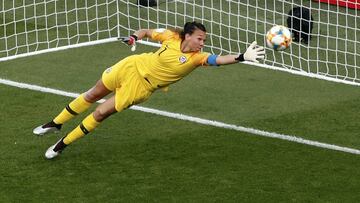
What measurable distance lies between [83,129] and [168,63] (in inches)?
46.6

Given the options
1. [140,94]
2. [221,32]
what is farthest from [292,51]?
[140,94]

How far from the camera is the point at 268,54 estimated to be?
51.3 feet

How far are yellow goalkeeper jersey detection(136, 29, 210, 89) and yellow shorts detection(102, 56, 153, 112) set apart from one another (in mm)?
75

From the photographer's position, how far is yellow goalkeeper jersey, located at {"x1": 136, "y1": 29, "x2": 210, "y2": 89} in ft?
35.3

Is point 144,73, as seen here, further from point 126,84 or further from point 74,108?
point 74,108

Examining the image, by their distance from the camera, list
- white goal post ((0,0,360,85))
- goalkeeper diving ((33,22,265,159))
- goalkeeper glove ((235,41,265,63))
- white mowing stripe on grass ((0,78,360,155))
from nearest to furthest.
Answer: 1. goalkeeper glove ((235,41,265,63))
2. goalkeeper diving ((33,22,265,159))
3. white mowing stripe on grass ((0,78,360,155))
4. white goal post ((0,0,360,85))

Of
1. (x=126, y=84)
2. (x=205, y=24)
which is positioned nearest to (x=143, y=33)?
(x=126, y=84)

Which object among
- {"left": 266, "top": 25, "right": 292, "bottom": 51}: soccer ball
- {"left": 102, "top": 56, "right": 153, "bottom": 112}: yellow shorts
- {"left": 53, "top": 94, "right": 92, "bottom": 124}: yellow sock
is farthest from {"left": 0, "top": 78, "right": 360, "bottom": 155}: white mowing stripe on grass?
{"left": 53, "top": 94, "right": 92, "bottom": 124}: yellow sock

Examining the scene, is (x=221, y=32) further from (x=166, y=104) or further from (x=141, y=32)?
(x=141, y=32)

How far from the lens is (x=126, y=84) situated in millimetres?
10938

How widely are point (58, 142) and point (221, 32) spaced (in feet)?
19.8

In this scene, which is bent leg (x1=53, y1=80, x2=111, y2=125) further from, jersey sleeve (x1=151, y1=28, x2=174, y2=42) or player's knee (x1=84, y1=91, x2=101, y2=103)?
jersey sleeve (x1=151, y1=28, x2=174, y2=42)

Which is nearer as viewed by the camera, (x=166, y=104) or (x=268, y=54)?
(x=166, y=104)

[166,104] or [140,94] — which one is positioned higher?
[140,94]
